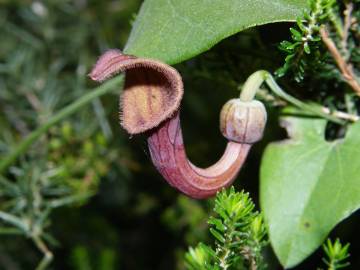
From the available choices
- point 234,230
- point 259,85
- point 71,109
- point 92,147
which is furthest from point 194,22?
point 92,147

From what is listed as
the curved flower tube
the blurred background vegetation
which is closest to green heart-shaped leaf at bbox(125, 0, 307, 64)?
the curved flower tube

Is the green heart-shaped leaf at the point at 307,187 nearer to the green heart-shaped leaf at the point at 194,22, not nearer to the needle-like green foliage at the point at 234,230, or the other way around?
the needle-like green foliage at the point at 234,230

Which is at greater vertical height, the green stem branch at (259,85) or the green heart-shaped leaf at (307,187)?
the green stem branch at (259,85)

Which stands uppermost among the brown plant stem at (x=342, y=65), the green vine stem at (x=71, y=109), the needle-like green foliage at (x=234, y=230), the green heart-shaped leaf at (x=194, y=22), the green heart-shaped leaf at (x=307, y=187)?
the green heart-shaped leaf at (x=194, y=22)

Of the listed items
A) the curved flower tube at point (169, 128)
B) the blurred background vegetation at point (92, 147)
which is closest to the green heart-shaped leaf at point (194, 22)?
the curved flower tube at point (169, 128)

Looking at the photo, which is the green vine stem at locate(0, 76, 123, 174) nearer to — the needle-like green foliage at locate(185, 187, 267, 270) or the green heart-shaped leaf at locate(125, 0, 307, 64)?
the green heart-shaped leaf at locate(125, 0, 307, 64)

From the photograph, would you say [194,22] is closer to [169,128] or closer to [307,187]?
[169,128]
